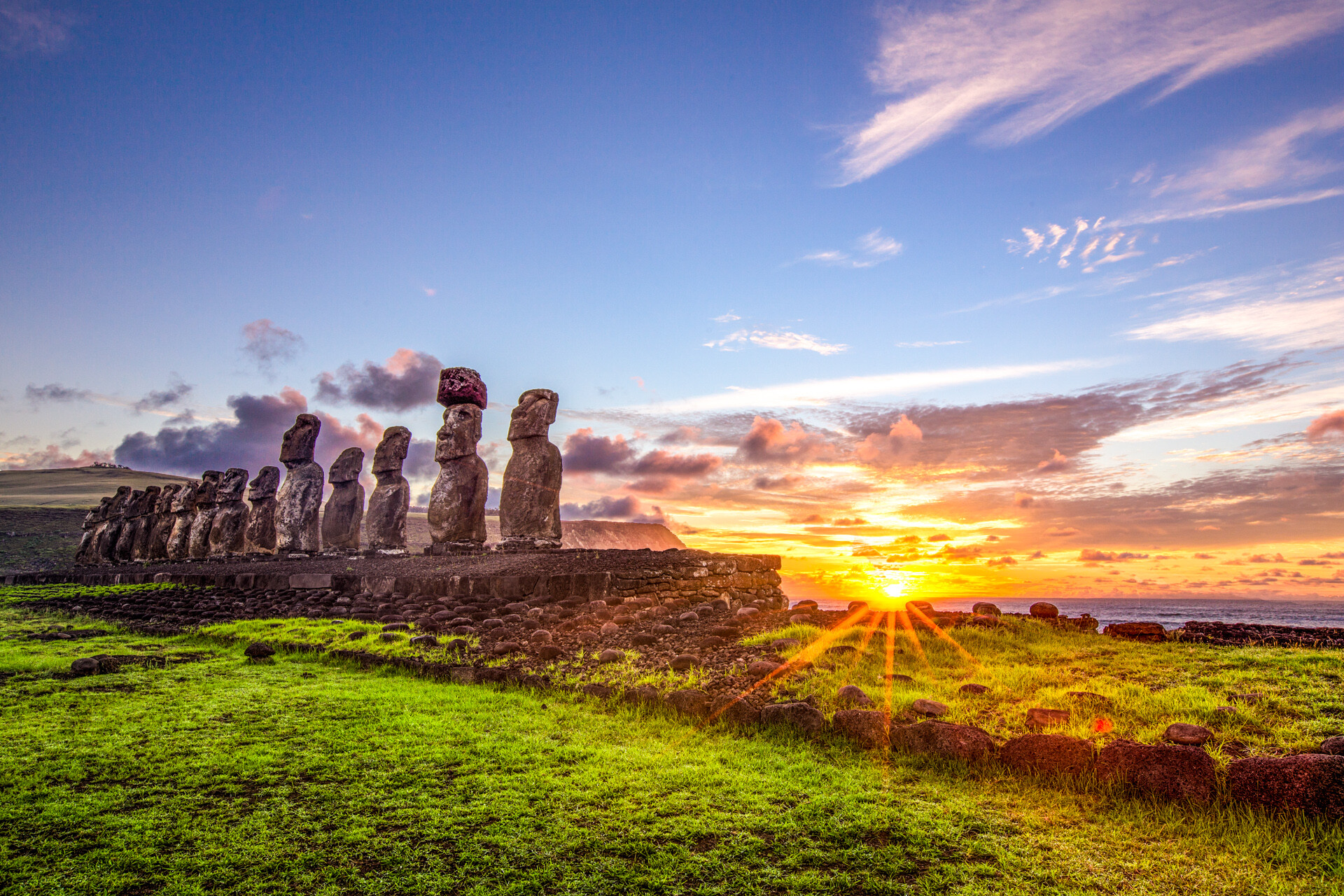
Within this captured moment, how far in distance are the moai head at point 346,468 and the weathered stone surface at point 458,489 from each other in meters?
4.92

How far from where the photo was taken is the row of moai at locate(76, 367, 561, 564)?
15.4m

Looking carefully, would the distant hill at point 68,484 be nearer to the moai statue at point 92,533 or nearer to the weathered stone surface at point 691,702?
the moai statue at point 92,533

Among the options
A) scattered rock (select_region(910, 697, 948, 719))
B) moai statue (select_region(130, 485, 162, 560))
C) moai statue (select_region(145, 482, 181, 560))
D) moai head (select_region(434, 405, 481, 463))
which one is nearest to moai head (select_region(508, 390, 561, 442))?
moai head (select_region(434, 405, 481, 463))

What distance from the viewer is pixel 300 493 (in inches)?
834

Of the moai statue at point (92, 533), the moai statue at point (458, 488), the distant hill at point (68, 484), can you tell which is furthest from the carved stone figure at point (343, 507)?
the distant hill at point (68, 484)

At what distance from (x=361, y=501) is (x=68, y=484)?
9366 centimetres

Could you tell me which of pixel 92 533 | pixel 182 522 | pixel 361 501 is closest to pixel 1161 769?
pixel 361 501

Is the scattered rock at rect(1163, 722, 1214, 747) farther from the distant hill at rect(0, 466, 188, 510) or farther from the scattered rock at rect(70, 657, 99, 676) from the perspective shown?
the distant hill at rect(0, 466, 188, 510)

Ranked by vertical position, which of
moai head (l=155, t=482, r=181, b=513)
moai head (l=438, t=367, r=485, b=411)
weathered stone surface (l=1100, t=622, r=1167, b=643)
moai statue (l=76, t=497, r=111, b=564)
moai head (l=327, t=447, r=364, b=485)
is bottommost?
moai statue (l=76, t=497, r=111, b=564)

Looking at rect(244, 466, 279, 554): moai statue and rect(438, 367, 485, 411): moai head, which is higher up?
rect(438, 367, 485, 411): moai head

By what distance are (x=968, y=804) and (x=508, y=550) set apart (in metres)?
12.2

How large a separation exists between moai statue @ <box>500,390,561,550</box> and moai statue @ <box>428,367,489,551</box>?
3.84ft

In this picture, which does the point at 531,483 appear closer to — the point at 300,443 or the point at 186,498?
the point at 300,443

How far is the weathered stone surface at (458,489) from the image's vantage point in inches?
638
